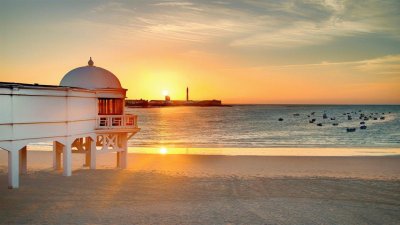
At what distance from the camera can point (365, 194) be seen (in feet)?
72.3

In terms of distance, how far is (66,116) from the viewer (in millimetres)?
24047

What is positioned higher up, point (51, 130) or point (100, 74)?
point (100, 74)

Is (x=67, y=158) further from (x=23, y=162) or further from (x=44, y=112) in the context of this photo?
(x=23, y=162)

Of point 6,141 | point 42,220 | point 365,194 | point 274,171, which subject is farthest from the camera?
point 274,171

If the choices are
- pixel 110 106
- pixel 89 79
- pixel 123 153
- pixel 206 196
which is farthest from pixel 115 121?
pixel 206 196

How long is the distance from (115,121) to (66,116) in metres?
5.52

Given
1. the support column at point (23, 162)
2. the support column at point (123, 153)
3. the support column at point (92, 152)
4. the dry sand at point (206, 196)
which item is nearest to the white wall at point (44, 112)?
the support column at point (92, 152)

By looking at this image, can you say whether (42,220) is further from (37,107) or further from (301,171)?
(301,171)

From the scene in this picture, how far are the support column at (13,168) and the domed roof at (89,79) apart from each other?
26.7 ft

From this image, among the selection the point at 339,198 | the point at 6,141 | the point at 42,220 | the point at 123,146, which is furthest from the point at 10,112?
the point at 339,198

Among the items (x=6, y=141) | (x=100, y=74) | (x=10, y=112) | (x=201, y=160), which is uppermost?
(x=100, y=74)

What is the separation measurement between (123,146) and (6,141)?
1103 centimetres

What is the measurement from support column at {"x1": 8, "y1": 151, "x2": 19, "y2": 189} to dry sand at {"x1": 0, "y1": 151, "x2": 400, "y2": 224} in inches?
17.7

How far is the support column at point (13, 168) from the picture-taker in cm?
2052
